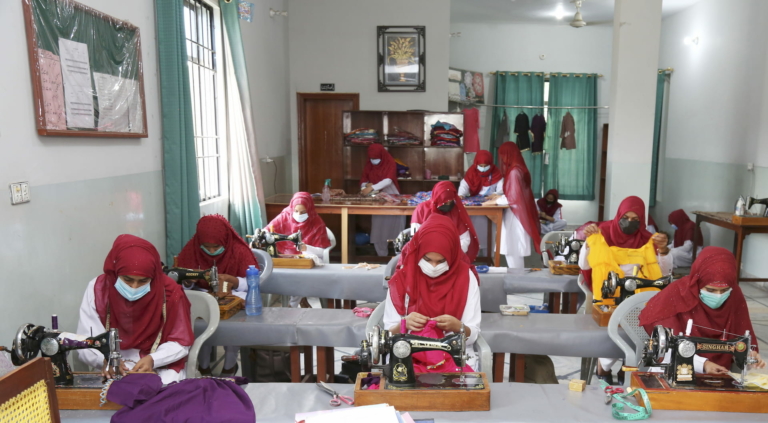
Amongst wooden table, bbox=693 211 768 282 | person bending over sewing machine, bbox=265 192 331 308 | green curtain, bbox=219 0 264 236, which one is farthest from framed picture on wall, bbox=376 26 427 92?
wooden table, bbox=693 211 768 282

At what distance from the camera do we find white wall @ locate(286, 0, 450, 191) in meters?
7.31

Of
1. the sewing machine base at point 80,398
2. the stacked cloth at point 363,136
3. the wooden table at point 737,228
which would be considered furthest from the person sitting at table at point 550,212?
A: the sewing machine base at point 80,398

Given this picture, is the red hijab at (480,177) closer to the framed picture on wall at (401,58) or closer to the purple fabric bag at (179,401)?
the framed picture on wall at (401,58)

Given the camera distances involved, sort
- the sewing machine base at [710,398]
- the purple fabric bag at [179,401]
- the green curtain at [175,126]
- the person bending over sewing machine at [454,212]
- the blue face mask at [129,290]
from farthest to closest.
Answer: the person bending over sewing machine at [454,212] → the green curtain at [175,126] → the blue face mask at [129,290] → the sewing machine base at [710,398] → the purple fabric bag at [179,401]

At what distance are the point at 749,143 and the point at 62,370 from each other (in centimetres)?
667

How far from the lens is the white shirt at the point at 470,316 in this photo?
8.03 ft

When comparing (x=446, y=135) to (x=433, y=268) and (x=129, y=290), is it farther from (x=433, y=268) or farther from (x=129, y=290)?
(x=129, y=290)

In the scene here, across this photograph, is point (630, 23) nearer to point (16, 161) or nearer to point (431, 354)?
point (431, 354)

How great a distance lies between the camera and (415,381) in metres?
1.86

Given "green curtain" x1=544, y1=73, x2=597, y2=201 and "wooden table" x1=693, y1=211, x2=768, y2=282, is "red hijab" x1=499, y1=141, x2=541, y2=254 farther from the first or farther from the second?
"green curtain" x1=544, y1=73, x2=597, y2=201

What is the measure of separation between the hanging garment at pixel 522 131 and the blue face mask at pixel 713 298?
7025 millimetres

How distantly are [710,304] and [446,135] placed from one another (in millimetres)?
5158

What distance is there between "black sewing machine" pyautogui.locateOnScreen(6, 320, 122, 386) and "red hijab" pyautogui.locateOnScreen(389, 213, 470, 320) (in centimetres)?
111

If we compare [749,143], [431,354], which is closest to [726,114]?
[749,143]
